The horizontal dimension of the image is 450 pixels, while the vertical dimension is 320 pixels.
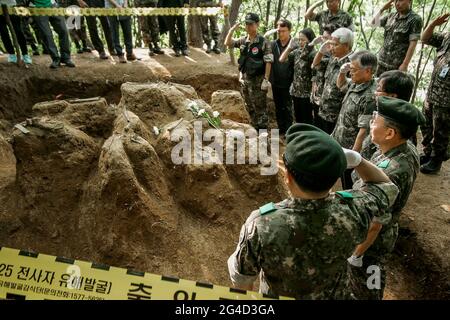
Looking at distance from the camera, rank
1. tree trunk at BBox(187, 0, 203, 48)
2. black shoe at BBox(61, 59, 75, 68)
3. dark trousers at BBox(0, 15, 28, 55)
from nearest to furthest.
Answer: dark trousers at BBox(0, 15, 28, 55) < black shoe at BBox(61, 59, 75, 68) < tree trunk at BBox(187, 0, 203, 48)

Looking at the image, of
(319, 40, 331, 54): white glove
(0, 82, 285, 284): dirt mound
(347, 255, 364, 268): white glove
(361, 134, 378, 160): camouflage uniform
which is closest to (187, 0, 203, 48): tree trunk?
(319, 40, 331, 54): white glove

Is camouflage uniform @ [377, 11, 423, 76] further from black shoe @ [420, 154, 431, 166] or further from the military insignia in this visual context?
the military insignia

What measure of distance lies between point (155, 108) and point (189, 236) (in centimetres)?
196

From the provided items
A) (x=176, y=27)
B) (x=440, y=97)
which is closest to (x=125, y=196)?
(x=440, y=97)

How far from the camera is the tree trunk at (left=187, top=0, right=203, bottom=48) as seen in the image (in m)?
10.1

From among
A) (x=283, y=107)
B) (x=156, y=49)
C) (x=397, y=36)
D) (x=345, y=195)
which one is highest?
(x=397, y=36)

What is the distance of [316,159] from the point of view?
163 cm

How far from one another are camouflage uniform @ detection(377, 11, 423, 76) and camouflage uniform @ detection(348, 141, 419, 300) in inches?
138

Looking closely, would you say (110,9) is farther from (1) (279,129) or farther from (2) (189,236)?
(2) (189,236)

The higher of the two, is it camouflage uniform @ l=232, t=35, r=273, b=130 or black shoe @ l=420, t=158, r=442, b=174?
camouflage uniform @ l=232, t=35, r=273, b=130

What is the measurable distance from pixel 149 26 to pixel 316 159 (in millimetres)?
7834

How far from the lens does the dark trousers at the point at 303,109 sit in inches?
247

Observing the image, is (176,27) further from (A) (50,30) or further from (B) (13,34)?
(B) (13,34)

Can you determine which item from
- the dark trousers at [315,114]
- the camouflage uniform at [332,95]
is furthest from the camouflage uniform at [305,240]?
the dark trousers at [315,114]
